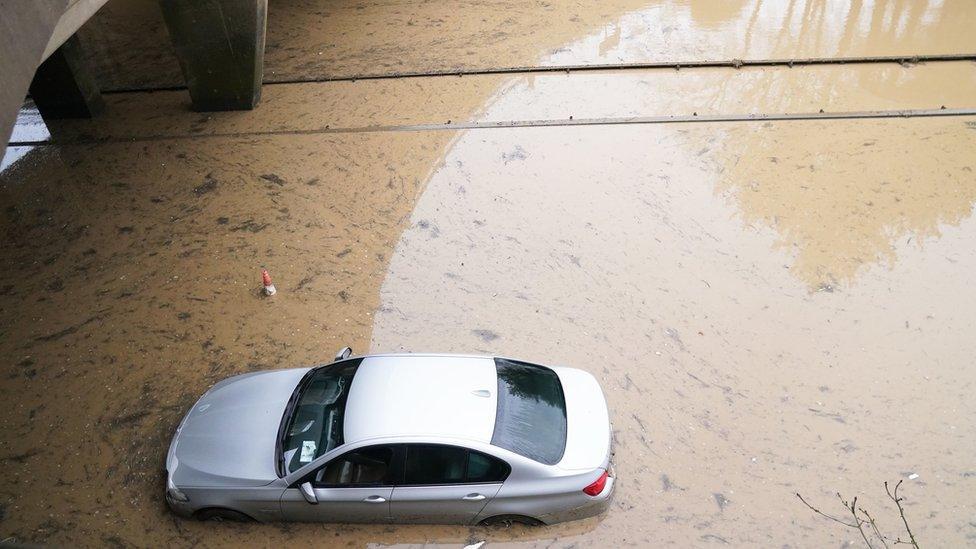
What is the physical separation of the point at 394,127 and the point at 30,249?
4.94 m

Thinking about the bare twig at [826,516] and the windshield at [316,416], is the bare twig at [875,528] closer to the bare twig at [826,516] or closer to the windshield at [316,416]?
the bare twig at [826,516]

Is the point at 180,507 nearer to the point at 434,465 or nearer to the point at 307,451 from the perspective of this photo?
the point at 307,451

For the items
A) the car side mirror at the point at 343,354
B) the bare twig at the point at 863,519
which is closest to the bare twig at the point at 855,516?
the bare twig at the point at 863,519

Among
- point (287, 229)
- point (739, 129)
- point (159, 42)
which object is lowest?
point (739, 129)

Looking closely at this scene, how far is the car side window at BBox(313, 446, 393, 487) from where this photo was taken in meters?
5.23

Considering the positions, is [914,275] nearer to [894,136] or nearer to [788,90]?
[894,136]

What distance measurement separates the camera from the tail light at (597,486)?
5.33 metres

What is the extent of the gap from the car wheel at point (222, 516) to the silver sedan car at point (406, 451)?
18 mm

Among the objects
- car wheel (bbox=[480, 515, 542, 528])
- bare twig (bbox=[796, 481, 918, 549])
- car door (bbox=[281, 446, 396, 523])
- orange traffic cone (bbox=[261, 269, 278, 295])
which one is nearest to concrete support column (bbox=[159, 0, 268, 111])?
orange traffic cone (bbox=[261, 269, 278, 295])

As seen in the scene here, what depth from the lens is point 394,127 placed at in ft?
34.1

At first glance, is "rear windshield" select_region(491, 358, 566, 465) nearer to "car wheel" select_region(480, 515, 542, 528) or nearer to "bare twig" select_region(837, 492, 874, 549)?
"car wheel" select_region(480, 515, 542, 528)

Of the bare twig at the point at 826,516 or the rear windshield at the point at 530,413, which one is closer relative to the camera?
the rear windshield at the point at 530,413

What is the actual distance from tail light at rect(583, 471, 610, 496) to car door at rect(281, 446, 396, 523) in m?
1.49

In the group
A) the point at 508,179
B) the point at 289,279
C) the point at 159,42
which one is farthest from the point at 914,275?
the point at 159,42
